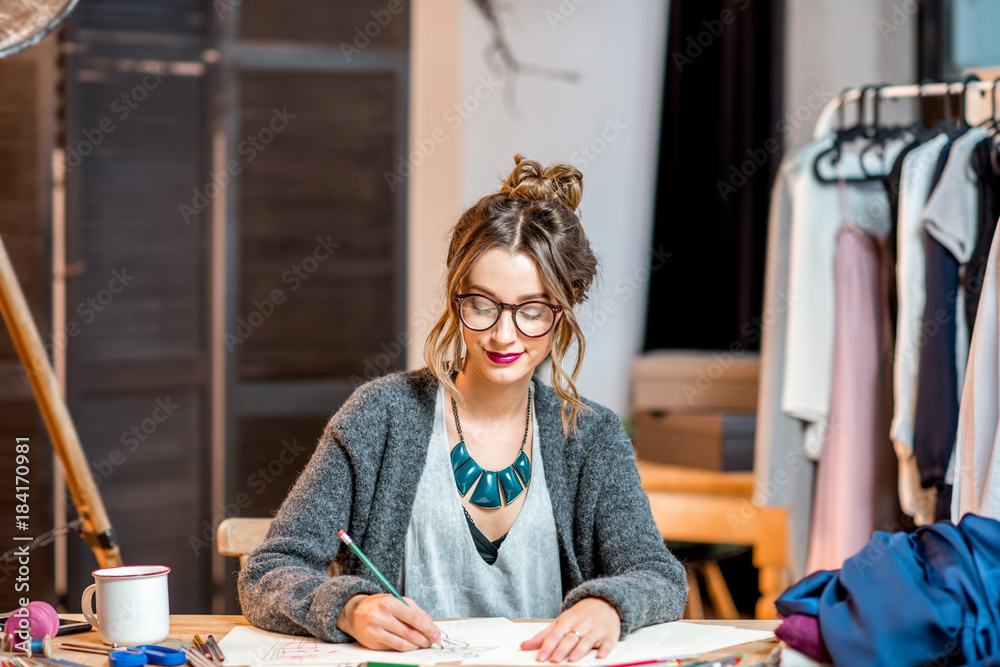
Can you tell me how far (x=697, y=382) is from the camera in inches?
129

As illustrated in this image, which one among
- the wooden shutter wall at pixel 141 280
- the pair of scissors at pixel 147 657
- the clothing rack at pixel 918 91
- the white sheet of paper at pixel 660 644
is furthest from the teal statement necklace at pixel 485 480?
the wooden shutter wall at pixel 141 280

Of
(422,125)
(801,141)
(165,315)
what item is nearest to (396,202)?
(422,125)

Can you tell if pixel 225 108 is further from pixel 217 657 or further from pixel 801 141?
pixel 217 657

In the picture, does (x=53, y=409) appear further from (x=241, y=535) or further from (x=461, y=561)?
(x=461, y=561)

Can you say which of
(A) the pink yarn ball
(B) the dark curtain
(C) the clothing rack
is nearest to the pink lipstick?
(A) the pink yarn ball

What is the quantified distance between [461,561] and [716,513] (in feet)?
5.16

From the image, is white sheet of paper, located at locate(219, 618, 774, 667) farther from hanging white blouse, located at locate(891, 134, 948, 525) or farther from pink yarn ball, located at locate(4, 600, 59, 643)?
hanging white blouse, located at locate(891, 134, 948, 525)

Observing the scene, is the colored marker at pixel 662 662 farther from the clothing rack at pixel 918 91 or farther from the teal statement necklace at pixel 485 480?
A: the clothing rack at pixel 918 91

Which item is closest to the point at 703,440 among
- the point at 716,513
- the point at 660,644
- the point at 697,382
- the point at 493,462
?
the point at 716,513

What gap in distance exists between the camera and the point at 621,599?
1.20 metres

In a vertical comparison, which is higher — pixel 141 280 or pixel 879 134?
pixel 879 134

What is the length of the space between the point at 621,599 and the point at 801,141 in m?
2.66

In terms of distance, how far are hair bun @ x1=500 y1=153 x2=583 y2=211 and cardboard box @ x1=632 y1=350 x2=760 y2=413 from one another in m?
1.81

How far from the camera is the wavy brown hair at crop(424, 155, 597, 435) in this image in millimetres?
1396
